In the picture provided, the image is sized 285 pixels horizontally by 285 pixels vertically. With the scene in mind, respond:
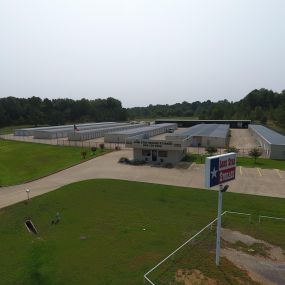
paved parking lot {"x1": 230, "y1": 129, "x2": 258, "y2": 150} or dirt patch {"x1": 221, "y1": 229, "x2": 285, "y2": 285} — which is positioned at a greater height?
dirt patch {"x1": 221, "y1": 229, "x2": 285, "y2": 285}

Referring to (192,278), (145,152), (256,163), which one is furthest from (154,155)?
(192,278)

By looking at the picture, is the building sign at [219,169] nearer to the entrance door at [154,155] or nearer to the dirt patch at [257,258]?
A: the dirt patch at [257,258]

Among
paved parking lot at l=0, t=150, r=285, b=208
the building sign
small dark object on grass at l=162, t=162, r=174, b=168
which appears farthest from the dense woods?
the building sign

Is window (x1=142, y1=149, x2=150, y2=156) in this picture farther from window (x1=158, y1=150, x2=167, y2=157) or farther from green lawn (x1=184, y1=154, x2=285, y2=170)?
green lawn (x1=184, y1=154, x2=285, y2=170)

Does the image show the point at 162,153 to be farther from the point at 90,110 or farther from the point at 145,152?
the point at 90,110

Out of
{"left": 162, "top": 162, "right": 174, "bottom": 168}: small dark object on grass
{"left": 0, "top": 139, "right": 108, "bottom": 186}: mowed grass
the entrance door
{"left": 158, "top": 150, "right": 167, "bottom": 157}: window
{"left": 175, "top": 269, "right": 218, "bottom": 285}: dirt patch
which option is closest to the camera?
{"left": 175, "top": 269, "right": 218, "bottom": 285}: dirt patch

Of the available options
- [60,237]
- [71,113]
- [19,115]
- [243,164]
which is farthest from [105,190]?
[71,113]

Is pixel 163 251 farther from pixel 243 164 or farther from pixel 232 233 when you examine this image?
pixel 243 164
